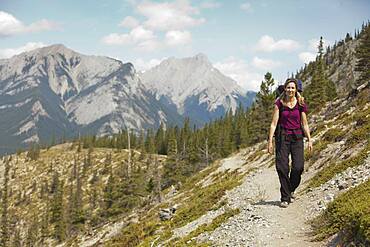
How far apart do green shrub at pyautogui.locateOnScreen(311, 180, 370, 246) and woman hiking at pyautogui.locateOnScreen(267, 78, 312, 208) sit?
6.70ft

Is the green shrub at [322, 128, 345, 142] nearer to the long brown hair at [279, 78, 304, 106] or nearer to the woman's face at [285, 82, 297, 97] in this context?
the long brown hair at [279, 78, 304, 106]

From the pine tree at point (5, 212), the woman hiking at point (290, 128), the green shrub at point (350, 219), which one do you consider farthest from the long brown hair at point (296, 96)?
the pine tree at point (5, 212)

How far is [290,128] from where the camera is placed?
12758 mm

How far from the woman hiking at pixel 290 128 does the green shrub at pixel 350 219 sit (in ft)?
6.70

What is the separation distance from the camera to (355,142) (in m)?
19.2

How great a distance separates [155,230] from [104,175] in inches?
5692

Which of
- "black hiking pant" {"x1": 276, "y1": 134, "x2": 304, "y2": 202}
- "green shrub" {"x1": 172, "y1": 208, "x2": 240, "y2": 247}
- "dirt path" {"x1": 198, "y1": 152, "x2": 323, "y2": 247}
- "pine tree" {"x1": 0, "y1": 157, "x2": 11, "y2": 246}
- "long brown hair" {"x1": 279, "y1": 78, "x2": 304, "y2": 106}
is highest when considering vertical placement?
"long brown hair" {"x1": 279, "y1": 78, "x2": 304, "y2": 106}

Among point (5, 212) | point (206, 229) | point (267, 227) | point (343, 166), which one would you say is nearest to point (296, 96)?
point (267, 227)

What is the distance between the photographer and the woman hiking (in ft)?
41.7

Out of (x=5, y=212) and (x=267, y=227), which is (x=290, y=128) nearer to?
(x=267, y=227)

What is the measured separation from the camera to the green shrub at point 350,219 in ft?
26.8

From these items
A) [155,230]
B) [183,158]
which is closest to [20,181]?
[183,158]

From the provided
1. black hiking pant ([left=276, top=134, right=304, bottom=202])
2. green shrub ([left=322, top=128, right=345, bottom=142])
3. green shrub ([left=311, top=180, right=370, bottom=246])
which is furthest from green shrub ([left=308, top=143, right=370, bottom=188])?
green shrub ([left=322, top=128, right=345, bottom=142])

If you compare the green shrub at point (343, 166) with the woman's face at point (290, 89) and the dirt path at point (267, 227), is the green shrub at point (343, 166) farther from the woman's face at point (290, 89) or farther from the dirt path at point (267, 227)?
the woman's face at point (290, 89)
